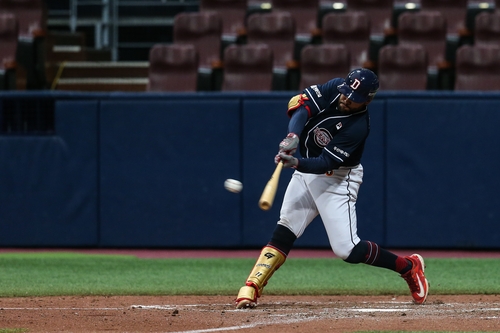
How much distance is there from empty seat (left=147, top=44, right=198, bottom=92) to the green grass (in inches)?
117

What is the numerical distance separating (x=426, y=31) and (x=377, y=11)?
102 cm

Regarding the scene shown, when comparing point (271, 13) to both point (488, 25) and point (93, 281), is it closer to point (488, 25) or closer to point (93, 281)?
point (488, 25)

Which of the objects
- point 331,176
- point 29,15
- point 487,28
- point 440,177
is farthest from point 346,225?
point 29,15

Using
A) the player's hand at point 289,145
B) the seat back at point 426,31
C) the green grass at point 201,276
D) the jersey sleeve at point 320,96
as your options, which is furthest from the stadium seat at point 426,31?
the player's hand at point 289,145

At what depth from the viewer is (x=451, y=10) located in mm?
12227

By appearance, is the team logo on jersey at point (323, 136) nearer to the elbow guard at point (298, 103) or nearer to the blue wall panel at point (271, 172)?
the elbow guard at point (298, 103)

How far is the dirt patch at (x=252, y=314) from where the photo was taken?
4.98 metres

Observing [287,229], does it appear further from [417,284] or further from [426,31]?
[426,31]

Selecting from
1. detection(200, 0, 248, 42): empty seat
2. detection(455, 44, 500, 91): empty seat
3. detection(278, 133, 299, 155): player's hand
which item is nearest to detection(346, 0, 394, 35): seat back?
detection(200, 0, 248, 42): empty seat

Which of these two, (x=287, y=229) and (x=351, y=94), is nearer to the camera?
(x=351, y=94)

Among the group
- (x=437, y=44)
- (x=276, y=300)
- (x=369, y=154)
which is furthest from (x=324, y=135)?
(x=437, y=44)

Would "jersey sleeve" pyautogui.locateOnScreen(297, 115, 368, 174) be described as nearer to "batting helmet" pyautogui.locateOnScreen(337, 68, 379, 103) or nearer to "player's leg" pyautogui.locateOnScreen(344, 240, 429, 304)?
"batting helmet" pyautogui.locateOnScreen(337, 68, 379, 103)

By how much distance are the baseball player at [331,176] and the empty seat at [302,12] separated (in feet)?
22.1

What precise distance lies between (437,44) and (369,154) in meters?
3.14
